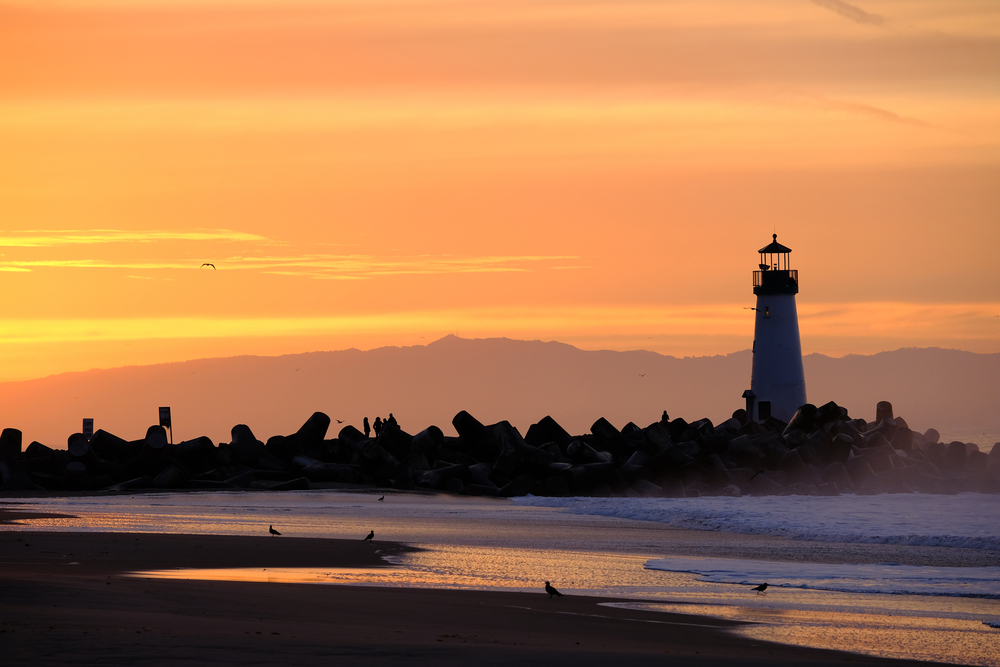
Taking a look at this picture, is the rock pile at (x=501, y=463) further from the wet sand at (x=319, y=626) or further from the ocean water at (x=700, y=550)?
the wet sand at (x=319, y=626)

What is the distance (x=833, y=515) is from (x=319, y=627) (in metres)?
18.0

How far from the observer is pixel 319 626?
28.2 feet

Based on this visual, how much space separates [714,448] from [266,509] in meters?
14.7

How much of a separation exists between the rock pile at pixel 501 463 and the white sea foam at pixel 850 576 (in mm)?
14335

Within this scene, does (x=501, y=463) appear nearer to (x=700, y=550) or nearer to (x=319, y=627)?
(x=700, y=550)

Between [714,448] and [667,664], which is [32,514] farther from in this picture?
[714,448]

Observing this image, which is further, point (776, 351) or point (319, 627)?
point (776, 351)

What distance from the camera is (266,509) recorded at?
75.1 ft

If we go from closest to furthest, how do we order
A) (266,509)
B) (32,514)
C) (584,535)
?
(584,535)
(32,514)
(266,509)

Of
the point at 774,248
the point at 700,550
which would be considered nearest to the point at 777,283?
the point at 774,248

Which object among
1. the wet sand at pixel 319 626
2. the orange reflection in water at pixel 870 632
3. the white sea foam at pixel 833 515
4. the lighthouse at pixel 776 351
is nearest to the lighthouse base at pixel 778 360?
the lighthouse at pixel 776 351

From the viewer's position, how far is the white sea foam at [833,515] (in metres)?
19.8

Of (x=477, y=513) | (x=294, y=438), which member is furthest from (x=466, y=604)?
(x=294, y=438)

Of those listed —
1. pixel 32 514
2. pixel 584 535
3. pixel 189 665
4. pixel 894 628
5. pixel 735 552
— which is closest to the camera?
pixel 189 665
